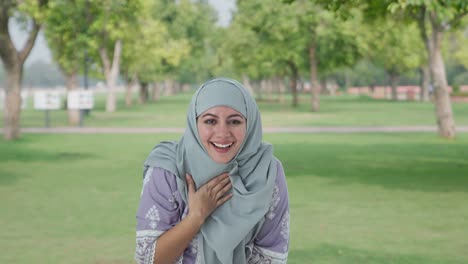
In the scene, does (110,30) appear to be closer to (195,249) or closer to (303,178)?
(303,178)

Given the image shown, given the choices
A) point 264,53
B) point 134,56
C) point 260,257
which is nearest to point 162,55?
point 134,56

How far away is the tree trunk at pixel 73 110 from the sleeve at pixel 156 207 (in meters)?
28.2

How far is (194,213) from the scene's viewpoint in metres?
3.13

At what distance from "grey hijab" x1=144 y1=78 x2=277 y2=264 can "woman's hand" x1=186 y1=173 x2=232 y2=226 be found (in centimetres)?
3

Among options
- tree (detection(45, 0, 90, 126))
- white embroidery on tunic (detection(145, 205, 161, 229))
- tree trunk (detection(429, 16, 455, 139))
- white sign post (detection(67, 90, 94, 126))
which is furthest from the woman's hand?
tree (detection(45, 0, 90, 126))

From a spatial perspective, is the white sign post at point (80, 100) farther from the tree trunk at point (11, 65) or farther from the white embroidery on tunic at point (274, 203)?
the white embroidery on tunic at point (274, 203)

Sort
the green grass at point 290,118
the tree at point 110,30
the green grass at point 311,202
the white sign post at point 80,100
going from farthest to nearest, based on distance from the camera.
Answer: the green grass at point 290,118 < the white sign post at point 80,100 < the tree at point 110,30 < the green grass at point 311,202

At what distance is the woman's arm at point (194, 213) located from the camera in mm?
3129

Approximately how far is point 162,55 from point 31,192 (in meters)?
51.7

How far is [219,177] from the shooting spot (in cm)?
317

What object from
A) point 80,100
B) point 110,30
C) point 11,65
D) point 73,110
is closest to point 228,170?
point 11,65

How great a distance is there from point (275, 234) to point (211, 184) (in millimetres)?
402

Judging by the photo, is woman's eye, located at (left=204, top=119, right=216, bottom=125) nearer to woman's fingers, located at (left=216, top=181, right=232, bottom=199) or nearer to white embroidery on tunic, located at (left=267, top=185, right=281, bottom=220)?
woman's fingers, located at (left=216, top=181, right=232, bottom=199)

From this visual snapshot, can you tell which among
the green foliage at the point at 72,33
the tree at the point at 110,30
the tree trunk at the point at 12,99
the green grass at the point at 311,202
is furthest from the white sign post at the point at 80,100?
the green grass at the point at 311,202
